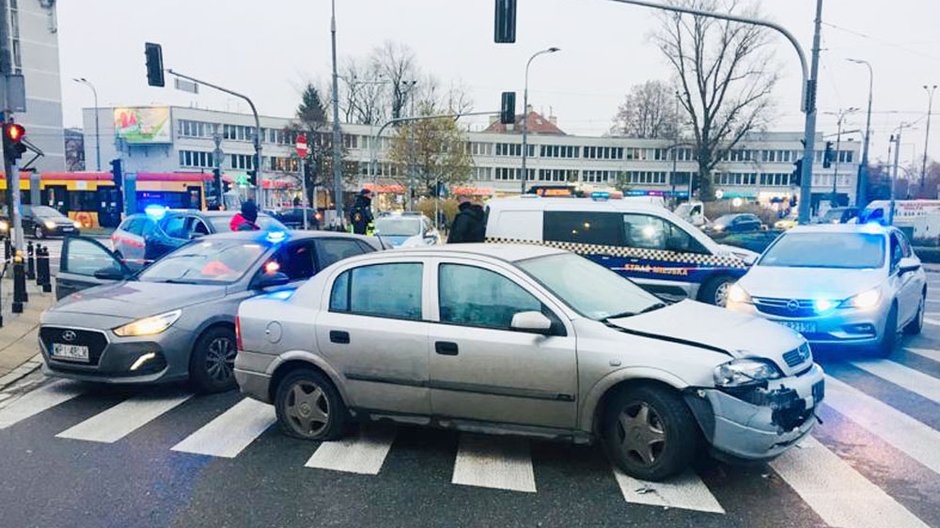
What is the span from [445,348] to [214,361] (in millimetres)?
3160

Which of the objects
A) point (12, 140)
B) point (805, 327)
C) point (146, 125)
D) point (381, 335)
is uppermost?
point (146, 125)

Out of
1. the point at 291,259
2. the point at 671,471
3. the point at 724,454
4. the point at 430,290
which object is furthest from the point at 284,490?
the point at 291,259

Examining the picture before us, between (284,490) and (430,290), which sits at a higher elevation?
(430,290)

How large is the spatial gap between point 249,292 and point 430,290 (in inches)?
117

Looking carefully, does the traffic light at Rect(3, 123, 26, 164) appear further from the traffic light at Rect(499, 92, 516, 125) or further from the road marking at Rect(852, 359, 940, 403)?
the traffic light at Rect(499, 92, 516, 125)

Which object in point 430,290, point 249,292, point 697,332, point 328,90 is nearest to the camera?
point 697,332

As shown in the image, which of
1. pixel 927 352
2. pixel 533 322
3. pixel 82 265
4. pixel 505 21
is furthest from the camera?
pixel 505 21

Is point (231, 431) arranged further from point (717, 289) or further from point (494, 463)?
point (717, 289)

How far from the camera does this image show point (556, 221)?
453 inches

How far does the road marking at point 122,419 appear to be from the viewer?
5445mm

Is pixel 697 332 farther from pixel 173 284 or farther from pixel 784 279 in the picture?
pixel 173 284

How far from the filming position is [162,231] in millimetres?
13828

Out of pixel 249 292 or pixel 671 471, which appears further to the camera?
pixel 249 292

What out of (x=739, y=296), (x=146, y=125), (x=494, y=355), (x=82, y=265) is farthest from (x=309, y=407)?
(x=146, y=125)
